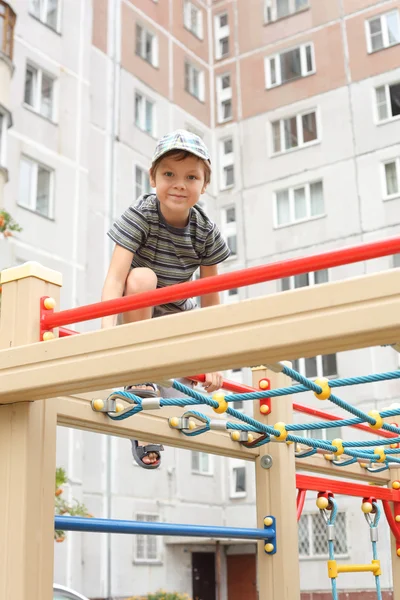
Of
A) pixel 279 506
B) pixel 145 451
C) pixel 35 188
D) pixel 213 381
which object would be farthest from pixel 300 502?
pixel 35 188

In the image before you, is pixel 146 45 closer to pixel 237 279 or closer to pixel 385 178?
pixel 385 178

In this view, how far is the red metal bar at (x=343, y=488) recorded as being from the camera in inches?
166

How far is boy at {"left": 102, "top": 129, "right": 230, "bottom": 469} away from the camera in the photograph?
2.96 metres

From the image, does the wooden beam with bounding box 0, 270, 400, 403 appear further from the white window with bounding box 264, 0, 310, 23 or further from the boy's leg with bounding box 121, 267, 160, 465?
the white window with bounding box 264, 0, 310, 23

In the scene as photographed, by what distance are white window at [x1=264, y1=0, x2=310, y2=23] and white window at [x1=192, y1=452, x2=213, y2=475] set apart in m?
10.4

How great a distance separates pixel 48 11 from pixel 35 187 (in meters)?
4.00

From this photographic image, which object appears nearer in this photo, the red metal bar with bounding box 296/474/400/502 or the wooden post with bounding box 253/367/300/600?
the wooden post with bounding box 253/367/300/600

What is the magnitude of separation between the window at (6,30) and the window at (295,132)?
7.16m

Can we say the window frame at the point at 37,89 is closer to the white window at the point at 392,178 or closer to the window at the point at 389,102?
the white window at the point at 392,178

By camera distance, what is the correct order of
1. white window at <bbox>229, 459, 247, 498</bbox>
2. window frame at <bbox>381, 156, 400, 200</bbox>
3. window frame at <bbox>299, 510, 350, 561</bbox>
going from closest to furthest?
1. window frame at <bbox>299, 510, 350, 561</bbox>
2. window frame at <bbox>381, 156, 400, 200</bbox>
3. white window at <bbox>229, 459, 247, 498</bbox>

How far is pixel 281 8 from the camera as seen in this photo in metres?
20.6

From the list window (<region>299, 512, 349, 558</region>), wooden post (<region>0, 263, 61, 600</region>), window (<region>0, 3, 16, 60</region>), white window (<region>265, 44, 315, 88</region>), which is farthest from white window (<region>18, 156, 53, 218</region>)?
wooden post (<region>0, 263, 61, 600</region>)

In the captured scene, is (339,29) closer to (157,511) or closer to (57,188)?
(57,188)

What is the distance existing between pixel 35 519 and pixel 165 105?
58.7 feet
